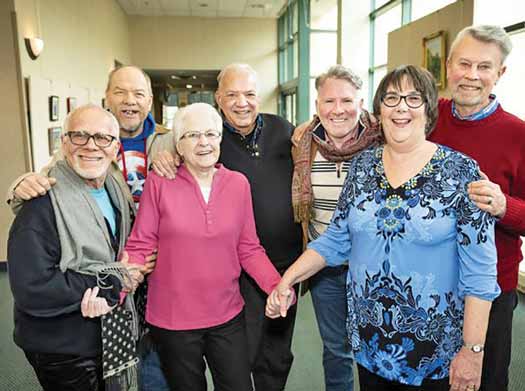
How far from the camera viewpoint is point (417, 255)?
4.45 ft

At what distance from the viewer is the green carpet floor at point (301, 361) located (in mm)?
2691

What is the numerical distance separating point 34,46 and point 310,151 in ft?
13.4

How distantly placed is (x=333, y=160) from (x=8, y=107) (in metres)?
4.07

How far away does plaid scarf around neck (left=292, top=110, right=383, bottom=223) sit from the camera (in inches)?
78.7

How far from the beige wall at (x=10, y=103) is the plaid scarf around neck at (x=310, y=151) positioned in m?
3.80

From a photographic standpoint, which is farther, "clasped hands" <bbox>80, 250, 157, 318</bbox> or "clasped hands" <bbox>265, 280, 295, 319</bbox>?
"clasped hands" <bbox>265, 280, 295, 319</bbox>

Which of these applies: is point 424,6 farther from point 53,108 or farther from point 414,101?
point 414,101

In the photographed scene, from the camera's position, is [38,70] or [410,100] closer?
[410,100]

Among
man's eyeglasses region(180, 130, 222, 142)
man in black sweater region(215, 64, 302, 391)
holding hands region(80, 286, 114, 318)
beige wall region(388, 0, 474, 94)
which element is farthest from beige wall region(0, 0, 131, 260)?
beige wall region(388, 0, 474, 94)

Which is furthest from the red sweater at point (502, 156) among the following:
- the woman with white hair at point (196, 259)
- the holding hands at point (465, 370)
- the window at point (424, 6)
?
the window at point (424, 6)

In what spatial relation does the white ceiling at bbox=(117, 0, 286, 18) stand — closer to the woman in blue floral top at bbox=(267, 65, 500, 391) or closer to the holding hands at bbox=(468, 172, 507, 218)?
the woman in blue floral top at bbox=(267, 65, 500, 391)

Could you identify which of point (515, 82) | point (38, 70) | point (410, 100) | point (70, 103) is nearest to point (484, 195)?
point (410, 100)

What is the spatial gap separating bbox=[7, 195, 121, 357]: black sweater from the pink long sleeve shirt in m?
0.21

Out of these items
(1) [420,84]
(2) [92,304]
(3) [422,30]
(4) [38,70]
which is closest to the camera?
(1) [420,84]
